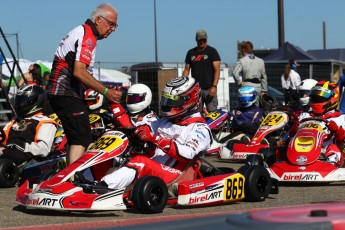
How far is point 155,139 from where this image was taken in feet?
22.4

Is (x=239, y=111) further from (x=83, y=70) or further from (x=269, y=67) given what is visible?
(x=269, y=67)

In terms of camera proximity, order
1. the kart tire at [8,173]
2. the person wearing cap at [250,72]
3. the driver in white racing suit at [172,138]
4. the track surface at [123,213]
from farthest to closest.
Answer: the person wearing cap at [250,72], the kart tire at [8,173], the driver in white racing suit at [172,138], the track surface at [123,213]

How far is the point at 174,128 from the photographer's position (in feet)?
24.0

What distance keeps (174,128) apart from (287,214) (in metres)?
4.56

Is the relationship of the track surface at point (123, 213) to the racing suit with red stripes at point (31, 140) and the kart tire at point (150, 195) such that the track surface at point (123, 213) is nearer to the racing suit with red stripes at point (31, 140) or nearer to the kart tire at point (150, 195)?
the kart tire at point (150, 195)

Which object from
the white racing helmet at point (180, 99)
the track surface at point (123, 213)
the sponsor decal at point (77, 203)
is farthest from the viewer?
the white racing helmet at point (180, 99)

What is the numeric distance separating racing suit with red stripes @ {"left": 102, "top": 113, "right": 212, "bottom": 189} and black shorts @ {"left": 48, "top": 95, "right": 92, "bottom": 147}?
581 mm

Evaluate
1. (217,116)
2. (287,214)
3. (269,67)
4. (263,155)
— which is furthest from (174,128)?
(269,67)

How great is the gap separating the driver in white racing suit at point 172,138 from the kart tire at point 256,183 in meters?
0.44

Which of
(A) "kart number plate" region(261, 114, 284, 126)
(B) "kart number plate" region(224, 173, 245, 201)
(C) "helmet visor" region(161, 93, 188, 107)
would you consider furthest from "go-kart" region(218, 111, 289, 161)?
(C) "helmet visor" region(161, 93, 188, 107)

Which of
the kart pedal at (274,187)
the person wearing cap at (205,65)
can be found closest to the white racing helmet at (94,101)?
the person wearing cap at (205,65)

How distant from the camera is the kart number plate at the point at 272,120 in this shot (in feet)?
40.2

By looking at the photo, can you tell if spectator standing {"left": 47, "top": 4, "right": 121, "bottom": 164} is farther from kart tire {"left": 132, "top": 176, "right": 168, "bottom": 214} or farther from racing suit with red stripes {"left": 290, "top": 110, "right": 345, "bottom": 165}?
racing suit with red stripes {"left": 290, "top": 110, "right": 345, "bottom": 165}

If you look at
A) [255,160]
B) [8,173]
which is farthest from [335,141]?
[8,173]
